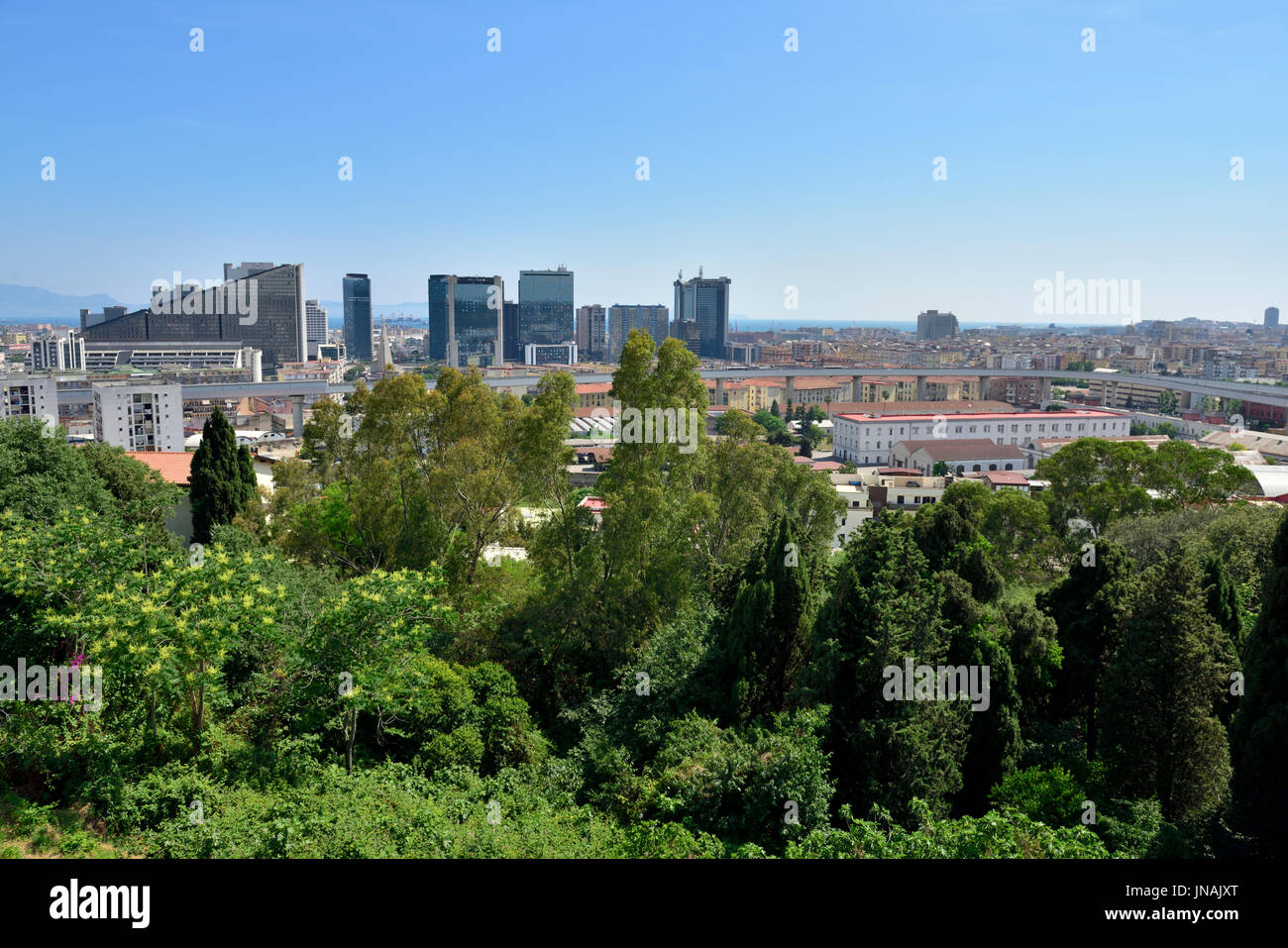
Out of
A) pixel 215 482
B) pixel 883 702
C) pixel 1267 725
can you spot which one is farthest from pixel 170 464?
pixel 1267 725

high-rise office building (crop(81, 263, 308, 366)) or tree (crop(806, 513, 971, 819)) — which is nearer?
tree (crop(806, 513, 971, 819))

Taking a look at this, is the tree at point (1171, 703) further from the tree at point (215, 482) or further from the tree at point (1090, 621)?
the tree at point (215, 482)

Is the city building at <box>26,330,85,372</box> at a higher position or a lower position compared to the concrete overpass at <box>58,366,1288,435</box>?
higher

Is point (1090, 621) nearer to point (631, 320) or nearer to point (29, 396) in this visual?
point (29, 396)

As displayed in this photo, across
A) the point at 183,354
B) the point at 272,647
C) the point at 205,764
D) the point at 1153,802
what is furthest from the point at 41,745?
the point at 183,354

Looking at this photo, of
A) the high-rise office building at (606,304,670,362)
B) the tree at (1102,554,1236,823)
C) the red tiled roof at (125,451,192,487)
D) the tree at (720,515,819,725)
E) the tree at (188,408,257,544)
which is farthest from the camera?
the high-rise office building at (606,304,670,362)

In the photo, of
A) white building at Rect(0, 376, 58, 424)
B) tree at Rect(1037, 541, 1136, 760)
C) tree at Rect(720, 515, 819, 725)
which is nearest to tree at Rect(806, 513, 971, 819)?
tree at Rect(720, 515, 819, 725)

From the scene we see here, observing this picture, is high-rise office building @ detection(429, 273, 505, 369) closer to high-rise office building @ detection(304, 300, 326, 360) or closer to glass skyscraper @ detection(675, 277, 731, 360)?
glass skyscraper @ detection(675, 277, 731, 360)
